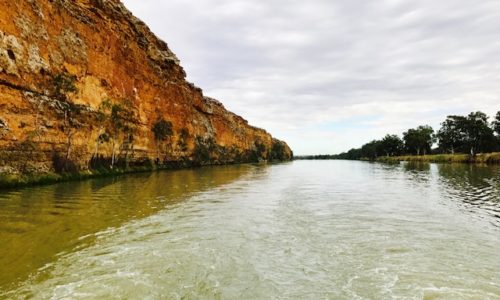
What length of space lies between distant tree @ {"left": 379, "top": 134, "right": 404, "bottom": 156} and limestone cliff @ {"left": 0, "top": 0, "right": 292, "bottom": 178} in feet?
392

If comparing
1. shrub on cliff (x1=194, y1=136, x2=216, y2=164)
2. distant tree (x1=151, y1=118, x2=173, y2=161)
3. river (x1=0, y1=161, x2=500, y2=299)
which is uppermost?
distant tree (x1=151, y1=118, x2=173, y2=161)

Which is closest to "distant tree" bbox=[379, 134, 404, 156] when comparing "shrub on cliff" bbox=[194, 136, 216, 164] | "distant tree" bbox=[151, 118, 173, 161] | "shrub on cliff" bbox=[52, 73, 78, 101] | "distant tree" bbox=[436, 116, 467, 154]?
"distant tree" bbox=[436, 116, 467, 154]

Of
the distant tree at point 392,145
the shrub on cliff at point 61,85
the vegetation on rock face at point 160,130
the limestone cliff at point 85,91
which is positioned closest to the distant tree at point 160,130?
the vegetation on rock face at point 160,130

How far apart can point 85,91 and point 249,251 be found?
4581 centimetres

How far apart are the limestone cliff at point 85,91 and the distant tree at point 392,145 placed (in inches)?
4699

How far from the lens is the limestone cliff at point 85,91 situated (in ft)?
112

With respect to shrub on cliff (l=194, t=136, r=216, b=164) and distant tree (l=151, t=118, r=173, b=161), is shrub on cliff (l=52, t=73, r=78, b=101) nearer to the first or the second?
distant tree (l=151, t=118, r=173, b=161)

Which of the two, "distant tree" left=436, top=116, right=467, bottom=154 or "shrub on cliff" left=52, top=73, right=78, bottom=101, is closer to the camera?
"shrub on cliff" left=52, top=73, right=78, bottom=101

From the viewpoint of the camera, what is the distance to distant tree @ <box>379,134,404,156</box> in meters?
178

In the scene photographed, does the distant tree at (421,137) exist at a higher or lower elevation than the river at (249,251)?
higher

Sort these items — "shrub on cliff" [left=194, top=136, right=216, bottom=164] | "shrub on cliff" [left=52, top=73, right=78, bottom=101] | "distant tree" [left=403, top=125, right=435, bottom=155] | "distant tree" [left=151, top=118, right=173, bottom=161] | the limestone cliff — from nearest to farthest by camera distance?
the limestone cliff, "shrub on cliff" [left=52, top=73, right=78, bottom=101], "distant tree" [left=151, top=118, right=173, bottom=161], "shrub on cliff" [left=194, top=136, right=216, bottom=164], "distant tree" [left=403, top=125, right=435, bottom=155]

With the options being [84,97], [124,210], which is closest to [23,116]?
[84,97]

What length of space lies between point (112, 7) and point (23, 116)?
111ft

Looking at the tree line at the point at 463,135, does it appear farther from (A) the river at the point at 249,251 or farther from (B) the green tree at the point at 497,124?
(A) the river at the point at 249,251
